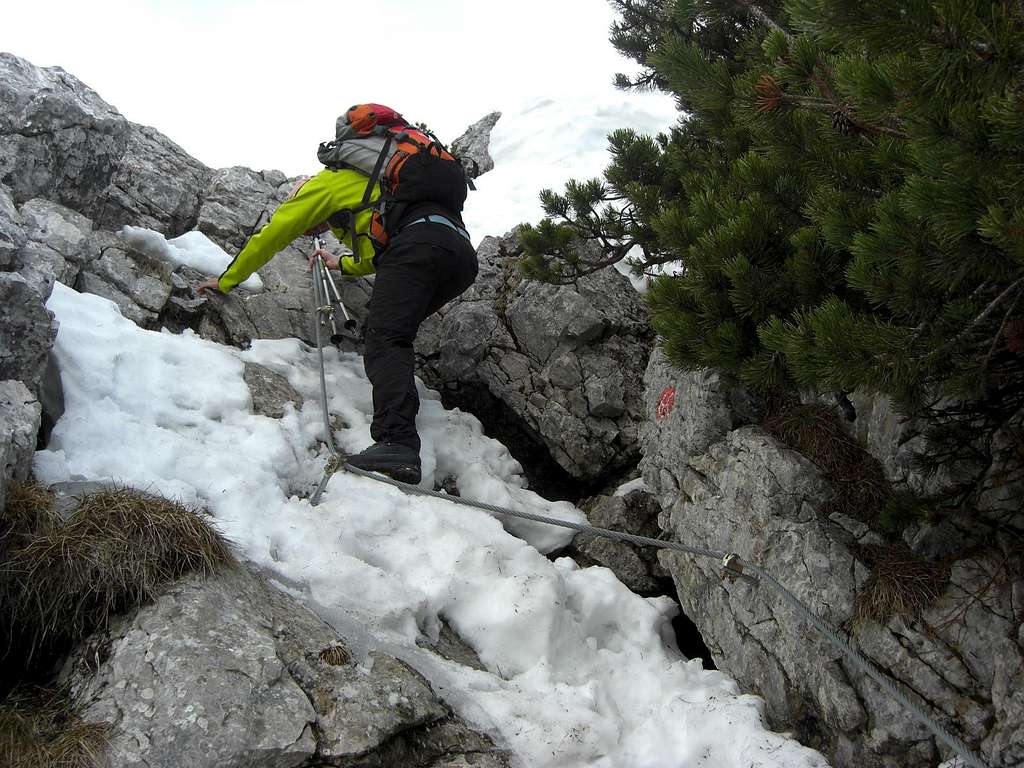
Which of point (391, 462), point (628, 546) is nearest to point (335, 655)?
point (391, 462)

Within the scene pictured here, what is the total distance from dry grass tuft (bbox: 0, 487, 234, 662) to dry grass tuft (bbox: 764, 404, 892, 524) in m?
3.86

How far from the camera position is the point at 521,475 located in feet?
23.5

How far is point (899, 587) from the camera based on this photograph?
4.25 metres

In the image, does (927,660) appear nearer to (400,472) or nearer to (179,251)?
(400,472)

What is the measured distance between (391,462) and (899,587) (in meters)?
3.59

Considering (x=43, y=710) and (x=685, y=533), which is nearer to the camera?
(x=43, y=710)

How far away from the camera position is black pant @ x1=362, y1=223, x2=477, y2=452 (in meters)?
6.15

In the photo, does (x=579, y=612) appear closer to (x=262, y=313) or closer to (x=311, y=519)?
(x=311, y=519)

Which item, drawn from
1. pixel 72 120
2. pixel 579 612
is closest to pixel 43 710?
pixel 579 612

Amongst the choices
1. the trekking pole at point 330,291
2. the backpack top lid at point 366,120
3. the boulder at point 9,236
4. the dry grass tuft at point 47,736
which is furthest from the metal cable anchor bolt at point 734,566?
the boulder at point 9,236

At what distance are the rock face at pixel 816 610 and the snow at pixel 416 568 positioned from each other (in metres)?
0.29

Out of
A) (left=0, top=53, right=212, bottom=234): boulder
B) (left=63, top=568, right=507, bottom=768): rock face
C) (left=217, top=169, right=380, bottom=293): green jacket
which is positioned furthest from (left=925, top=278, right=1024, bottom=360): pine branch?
(left=0, top=53, right=212, bottom=234): boulder

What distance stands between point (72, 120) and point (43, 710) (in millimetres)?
6394

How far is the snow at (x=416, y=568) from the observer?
4.32 meters
